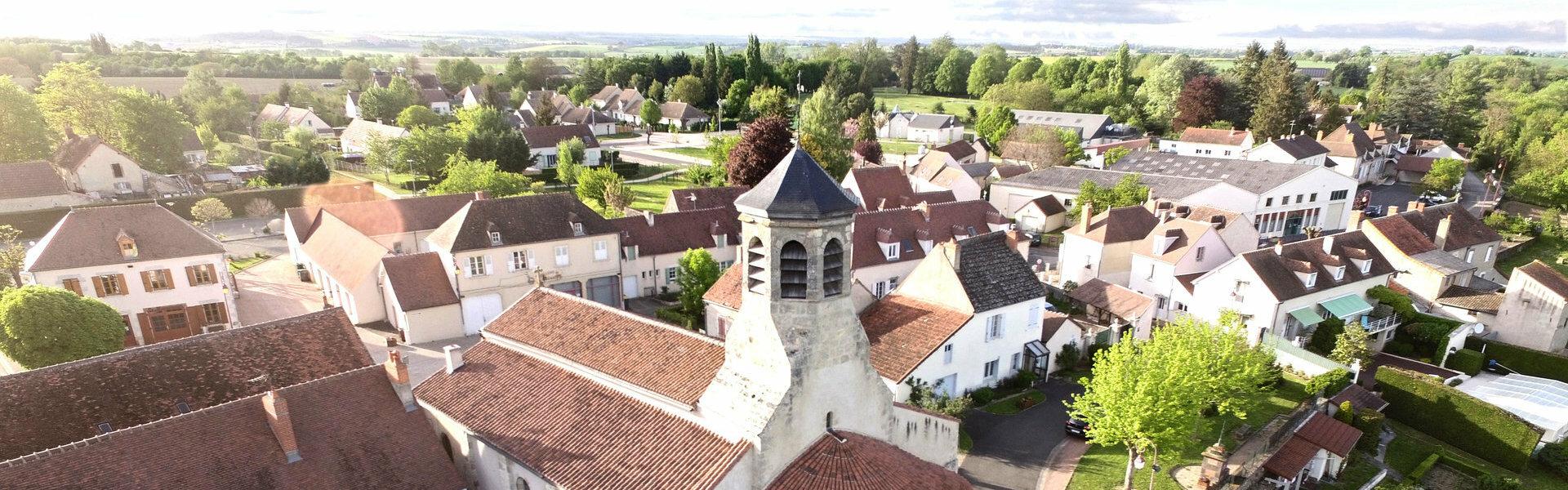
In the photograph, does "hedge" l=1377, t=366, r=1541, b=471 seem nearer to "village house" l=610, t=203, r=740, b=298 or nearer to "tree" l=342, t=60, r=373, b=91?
"village house" l=610, t=203, r=740, b=298

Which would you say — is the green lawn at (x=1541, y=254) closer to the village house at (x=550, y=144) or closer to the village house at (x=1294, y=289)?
the village house at (x=1294, y=289)

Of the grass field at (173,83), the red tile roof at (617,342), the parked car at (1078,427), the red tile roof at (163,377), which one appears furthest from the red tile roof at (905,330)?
the grass field at (173,83)

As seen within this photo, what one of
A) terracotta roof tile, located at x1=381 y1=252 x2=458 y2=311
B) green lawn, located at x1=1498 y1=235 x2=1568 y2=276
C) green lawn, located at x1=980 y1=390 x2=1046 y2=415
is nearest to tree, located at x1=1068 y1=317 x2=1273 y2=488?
green lawn, located at x1=980 y1=390 x2=1046 y2=415

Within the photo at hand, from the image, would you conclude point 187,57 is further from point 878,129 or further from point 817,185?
point 817,185

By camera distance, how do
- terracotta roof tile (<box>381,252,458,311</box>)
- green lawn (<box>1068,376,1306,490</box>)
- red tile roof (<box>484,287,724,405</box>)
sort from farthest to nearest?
1. terracotta roof tile (<box>381,252,458,311</box>)
2. green lawn (<box>1068,376,1306,490</box>)
3. red tile roof (<box>484,287,724,405</box>)

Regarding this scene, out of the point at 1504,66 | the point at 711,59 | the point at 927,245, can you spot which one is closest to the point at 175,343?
the point at 927,245

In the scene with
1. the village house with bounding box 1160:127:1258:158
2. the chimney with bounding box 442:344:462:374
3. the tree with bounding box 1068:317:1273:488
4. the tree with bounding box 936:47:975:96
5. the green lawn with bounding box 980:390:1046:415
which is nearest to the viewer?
the chimney with bounding box 442:344:462:374

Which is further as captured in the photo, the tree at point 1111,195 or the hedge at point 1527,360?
the tree at point 1111,195
